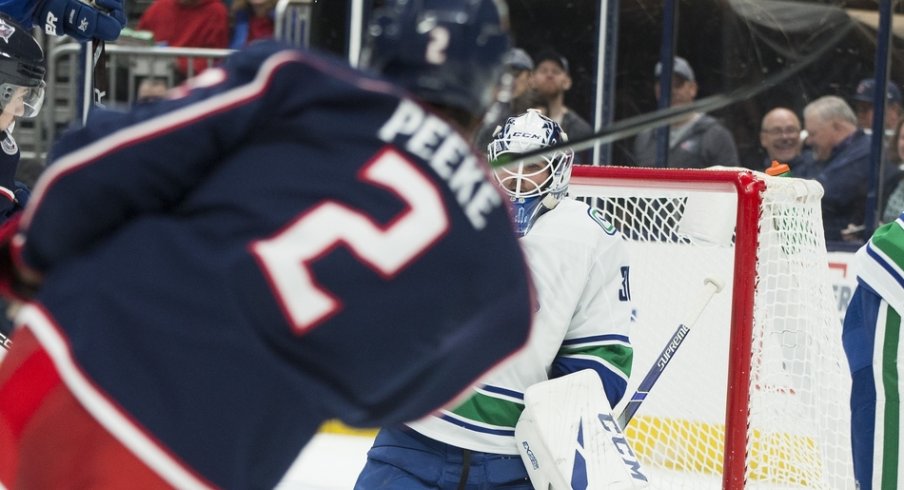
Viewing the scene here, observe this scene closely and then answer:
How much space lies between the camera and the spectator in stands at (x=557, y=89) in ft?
19.1

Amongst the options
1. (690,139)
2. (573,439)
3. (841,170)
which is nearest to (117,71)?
(690,139)

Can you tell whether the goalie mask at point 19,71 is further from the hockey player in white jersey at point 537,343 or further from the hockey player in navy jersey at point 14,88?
the hockey player in white jersey at point 537,343

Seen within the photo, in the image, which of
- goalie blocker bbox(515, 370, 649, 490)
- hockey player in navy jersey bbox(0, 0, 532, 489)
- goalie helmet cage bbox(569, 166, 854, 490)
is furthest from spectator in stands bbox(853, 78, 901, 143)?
hockey player in navy jersey bbox(0, 0, 532, 489)

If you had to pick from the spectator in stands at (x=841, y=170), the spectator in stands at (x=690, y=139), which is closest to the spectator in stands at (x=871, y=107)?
the spectator in stands at (x=841, y=170)

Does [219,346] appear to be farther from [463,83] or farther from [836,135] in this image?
[836,135]

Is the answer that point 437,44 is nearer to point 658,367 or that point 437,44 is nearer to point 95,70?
point 658,367

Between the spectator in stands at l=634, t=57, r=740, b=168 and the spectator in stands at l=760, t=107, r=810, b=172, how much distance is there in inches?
5.1

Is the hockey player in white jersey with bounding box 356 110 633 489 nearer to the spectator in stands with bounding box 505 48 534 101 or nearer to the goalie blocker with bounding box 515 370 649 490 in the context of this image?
the goalie blocker with bounding box 515 370 649 490

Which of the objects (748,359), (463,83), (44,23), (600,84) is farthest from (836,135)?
(463,83)

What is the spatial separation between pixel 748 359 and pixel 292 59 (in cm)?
209

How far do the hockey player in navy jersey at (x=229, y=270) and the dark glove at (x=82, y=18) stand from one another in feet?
8.95

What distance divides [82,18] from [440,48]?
9.15 feet

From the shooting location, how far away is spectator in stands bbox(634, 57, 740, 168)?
5.73 metres

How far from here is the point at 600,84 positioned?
595 centimetres
